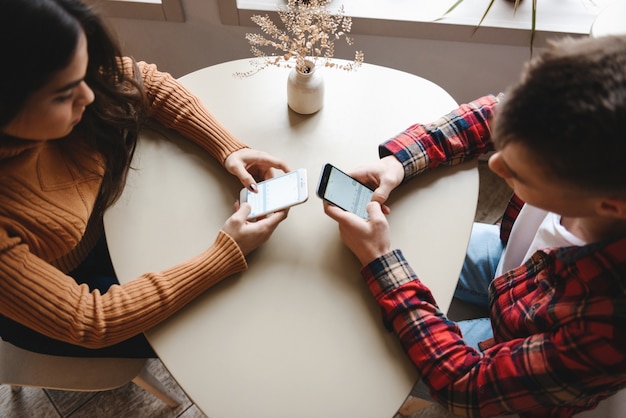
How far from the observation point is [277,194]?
0.92 meters

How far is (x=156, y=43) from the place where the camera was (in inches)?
65.6

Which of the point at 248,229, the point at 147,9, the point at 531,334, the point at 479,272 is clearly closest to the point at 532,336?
the point at 531,334

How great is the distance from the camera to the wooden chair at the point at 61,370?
95cm

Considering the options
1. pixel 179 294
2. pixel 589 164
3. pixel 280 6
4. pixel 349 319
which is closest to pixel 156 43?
pixel 280 6

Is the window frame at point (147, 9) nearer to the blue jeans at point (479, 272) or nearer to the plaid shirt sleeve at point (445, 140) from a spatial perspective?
the plaid shirt sleeve at point (445, 140)

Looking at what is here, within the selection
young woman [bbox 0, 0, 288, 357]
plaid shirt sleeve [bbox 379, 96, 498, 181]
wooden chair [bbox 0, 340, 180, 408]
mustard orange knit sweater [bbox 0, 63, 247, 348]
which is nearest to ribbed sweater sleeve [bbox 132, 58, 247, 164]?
young woman [bbox 0, 0, 288, 357]

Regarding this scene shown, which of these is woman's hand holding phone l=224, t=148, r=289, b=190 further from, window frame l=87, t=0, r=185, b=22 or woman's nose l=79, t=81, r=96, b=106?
window frame l=87, t=0, r=185, b=22

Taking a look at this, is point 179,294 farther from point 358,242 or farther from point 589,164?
point 589,164

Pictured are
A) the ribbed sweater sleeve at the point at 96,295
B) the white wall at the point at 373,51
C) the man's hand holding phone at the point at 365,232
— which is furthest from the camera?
the white wall at the point at 373,51

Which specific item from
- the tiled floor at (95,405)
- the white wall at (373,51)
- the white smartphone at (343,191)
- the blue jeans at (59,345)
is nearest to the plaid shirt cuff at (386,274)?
the white smartphone at (343,191)

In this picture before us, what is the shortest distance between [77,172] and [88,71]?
20 cm

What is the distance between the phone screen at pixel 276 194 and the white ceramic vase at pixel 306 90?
8.3 inches

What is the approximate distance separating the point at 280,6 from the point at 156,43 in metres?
0.52

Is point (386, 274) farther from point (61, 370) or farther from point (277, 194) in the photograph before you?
point (61, 370)
